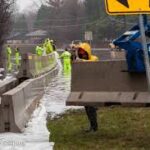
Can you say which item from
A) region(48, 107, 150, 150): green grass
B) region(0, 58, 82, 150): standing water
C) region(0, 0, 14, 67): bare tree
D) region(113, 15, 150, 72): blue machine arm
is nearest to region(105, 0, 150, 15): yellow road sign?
region(113, 15, 150, 72): blue machine arm

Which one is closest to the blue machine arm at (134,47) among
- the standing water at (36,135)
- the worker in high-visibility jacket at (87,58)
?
the worker in high-visibility jacket at (87,58)

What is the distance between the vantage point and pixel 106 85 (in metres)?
10.2

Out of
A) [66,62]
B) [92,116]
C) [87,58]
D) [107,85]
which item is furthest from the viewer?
[66,62]

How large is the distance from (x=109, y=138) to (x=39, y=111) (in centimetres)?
467

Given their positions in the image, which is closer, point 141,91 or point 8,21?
point 141,91

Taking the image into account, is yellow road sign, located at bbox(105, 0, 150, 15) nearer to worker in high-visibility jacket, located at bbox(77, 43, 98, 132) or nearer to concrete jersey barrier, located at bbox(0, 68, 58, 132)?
worker in high-visibility jacket, located at bbox(77, 43, 98, 132)

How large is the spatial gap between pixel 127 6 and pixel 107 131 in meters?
3.75

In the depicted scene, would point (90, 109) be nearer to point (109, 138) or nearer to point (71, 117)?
point (109, 138)

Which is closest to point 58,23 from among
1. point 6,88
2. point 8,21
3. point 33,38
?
point 33,38

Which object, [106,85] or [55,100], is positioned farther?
[55,100]

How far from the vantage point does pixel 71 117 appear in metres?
13.6

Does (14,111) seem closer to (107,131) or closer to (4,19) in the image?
(107,131)

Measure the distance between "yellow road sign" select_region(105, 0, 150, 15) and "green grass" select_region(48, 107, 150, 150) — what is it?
7.47 feet

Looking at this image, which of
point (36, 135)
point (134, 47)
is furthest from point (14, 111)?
point (134, 47)
